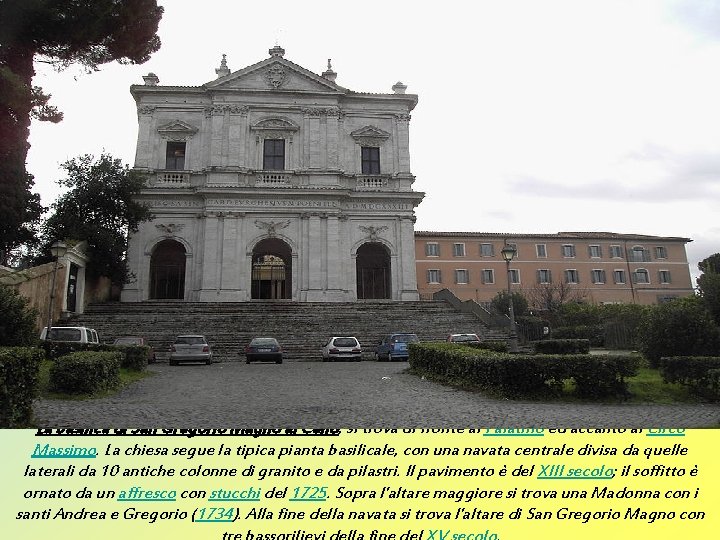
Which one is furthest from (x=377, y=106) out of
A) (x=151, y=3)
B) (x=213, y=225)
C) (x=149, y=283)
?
(x=151, y=3)

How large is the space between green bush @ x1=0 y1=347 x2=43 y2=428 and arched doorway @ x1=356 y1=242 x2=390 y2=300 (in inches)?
1164

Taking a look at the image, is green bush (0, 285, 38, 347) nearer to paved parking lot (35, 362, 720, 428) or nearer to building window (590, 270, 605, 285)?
paved parking lot (35, 362, 720, 428)

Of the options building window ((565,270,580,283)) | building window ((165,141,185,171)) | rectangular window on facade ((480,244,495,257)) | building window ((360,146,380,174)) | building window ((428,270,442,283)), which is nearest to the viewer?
building window ((165,141,185,171))

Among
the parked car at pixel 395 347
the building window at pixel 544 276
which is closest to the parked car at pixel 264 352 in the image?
the parked car at pixel 395 347

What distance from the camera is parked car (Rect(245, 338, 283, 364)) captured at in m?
19.9

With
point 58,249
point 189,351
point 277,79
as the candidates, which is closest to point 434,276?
point 277,79

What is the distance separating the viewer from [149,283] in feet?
107

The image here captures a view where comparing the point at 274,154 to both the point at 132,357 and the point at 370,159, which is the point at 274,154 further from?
the point at 132,357

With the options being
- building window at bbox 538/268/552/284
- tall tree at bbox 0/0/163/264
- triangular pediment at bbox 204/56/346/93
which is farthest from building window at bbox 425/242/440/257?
tall tree at bbox 0/0/163/264

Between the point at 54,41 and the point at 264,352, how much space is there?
12.1 m

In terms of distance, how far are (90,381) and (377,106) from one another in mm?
31460

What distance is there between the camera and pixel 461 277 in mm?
52938

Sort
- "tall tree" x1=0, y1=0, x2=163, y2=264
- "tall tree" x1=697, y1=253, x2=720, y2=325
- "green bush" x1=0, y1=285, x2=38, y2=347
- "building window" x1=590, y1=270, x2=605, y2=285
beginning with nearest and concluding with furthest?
1. "green bush" x1=0, y1=285, x2=38, y2=347
2. "tall tree" x1=0, y1=0, x2=163, y2=264
3. "tall tree" x1=697, y1=253, x2=720, y2=325
4. "building window" x1=590, y1=270, x2=605, y2=285

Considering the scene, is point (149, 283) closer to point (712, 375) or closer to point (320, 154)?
point (320, 154)
